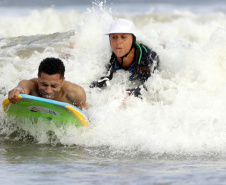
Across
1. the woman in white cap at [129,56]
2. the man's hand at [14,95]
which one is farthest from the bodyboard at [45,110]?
the woman in white cap at [129,56]

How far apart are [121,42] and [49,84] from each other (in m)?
1.67

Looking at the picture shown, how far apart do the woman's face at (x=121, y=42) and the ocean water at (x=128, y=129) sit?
0.46 meters

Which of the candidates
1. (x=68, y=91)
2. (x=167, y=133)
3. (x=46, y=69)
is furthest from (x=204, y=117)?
(x=46, y=69)

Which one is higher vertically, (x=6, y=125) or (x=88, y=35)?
(x=88, y=35)

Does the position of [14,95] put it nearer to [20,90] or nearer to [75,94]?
[20,90]

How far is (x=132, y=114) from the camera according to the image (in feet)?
20.4

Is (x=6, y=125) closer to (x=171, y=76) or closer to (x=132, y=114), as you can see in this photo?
(x=132, y=114)

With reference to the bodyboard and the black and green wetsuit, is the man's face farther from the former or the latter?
the black and green wetsuit

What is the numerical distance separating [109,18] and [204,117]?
12.0 ft

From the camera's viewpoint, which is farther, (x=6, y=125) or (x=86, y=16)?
(x=86, y=16)

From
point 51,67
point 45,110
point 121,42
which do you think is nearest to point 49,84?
point 51,67

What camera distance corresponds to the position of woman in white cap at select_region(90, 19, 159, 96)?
654 cm

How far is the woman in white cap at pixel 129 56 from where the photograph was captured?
6.54 meters

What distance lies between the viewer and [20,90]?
515cm
